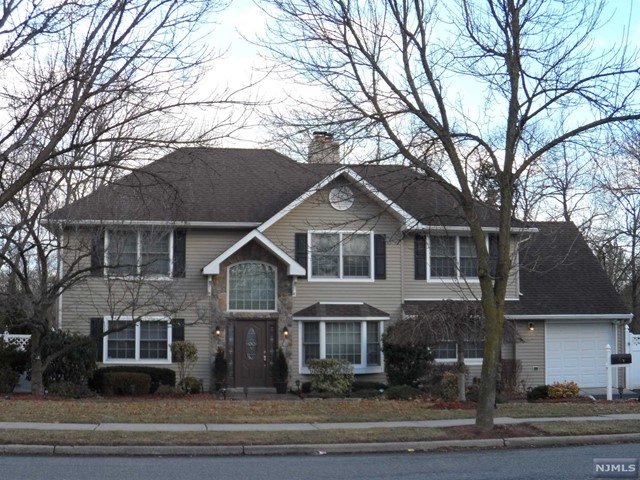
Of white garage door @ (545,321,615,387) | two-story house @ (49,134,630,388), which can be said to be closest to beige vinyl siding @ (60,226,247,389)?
two-story house @ (49,134,630,388)

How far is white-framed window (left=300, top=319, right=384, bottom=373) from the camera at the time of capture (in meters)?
25.9

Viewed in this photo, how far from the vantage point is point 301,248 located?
26.1 metres

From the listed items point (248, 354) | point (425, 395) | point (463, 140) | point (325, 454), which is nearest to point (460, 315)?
point (425, 395)

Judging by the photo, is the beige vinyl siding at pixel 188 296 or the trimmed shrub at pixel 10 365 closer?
the trimmed shrub at pixel 10 365

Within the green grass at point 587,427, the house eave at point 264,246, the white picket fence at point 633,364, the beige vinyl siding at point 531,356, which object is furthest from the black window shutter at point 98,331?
the white picket fence at point 633,364

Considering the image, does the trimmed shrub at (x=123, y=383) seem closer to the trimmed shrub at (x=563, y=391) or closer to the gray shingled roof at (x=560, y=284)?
the trimmed shrub at (x=563, y=391)

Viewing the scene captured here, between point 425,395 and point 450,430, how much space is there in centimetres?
833

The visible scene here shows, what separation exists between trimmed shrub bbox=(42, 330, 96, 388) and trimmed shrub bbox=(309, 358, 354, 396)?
6.30m

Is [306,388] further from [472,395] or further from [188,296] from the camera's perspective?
[472,395]

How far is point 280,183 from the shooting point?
1110 inches

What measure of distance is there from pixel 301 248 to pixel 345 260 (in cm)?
148

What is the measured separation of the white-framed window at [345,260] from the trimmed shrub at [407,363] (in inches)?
113

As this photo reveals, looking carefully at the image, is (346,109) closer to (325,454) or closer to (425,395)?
(325,454)

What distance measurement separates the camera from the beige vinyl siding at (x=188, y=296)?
24.9m
